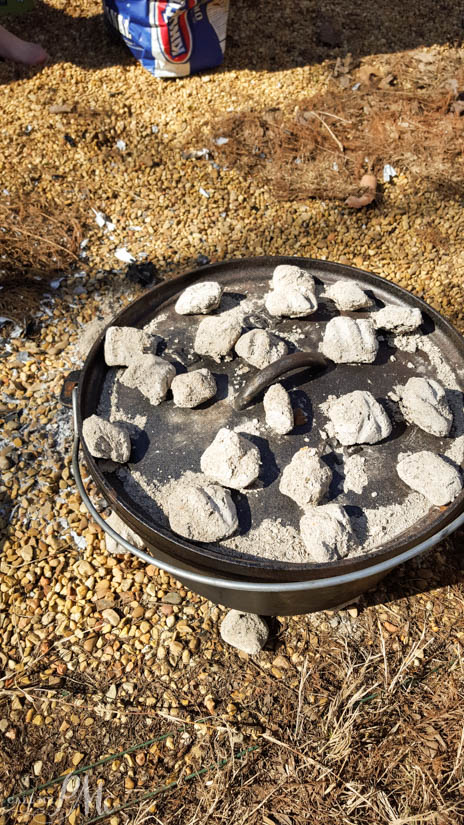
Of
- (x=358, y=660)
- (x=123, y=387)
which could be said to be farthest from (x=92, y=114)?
(x=358, y=660)

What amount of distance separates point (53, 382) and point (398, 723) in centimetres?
174

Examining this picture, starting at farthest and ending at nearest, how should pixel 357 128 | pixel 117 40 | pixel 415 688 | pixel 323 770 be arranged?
pixel 117 40
pixel 357 128
pixel 415 688
pixel 323 770

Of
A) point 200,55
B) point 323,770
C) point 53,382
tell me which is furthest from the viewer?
point 200,55

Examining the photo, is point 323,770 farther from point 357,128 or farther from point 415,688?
point 357,128

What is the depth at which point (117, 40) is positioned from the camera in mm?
3742

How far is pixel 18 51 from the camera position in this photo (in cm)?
355

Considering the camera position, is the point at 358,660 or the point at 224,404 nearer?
the point at 224,404

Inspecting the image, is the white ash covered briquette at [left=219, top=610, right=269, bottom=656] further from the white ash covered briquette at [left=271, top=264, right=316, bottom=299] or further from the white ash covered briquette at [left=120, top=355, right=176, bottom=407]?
the white ash covered briquette at [left=271, top=264, right=316, bottom=299]

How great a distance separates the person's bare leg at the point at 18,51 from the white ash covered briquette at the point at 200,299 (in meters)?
3.10

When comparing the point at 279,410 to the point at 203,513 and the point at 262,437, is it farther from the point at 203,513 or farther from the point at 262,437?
the point at 203,513

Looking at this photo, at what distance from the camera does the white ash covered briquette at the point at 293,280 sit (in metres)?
1.44

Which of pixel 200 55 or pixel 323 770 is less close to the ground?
pixel 200 55

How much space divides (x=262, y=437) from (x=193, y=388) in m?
0.19

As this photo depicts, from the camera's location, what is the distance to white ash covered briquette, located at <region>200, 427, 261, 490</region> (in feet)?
3.71
